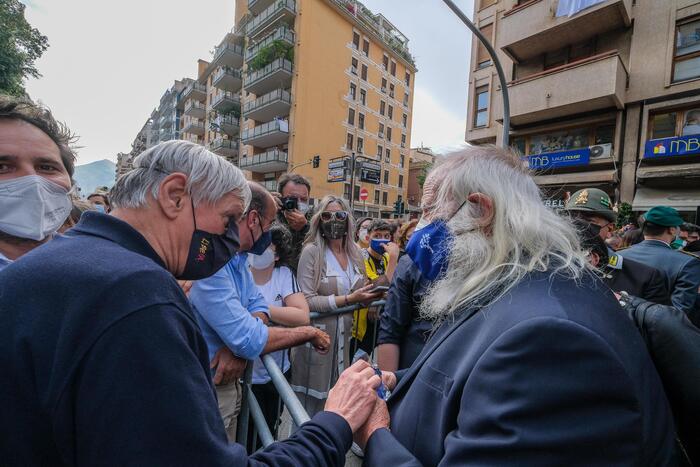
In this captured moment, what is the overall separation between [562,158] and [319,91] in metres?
24.4

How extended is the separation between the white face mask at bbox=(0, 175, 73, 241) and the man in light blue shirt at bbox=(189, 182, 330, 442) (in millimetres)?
894

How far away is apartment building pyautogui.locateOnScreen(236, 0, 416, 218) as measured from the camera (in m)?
31.3

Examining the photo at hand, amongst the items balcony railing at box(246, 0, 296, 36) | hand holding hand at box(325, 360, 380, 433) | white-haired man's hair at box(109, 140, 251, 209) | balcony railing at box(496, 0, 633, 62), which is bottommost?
hand holding hand at box(325, 360, 380, 433)

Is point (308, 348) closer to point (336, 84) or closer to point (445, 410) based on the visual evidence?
point (445, 410)

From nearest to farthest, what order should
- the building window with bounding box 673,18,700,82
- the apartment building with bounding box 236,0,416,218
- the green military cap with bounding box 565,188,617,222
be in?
the green military cap with bounding box 565,188,617,222
the building window with bounding box 673,18,700,82
the apartment building with bounding box 236,0,416,218

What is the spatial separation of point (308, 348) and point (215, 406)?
2180 mm

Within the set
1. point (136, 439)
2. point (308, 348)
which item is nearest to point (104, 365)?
point (136, 439)

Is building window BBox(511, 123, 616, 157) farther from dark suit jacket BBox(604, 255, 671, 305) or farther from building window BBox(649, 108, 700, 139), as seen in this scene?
dark suit jacket BBox(604, 255, 671, 305)

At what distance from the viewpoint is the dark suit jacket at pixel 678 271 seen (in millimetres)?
3682

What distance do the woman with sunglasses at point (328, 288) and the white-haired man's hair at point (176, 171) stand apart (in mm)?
1969

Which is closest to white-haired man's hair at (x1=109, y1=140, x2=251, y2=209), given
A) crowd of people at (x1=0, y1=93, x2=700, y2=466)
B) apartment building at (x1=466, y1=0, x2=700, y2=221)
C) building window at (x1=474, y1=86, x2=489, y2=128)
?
crowd of people at (x1=0, y1=93, x2=700, y2=466)

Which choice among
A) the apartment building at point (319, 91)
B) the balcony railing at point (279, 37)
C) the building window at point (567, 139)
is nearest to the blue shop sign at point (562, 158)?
the building window at point (567, 139)

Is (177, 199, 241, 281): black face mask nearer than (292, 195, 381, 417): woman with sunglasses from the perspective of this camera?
Yes

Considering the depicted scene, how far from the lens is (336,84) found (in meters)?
34.6
